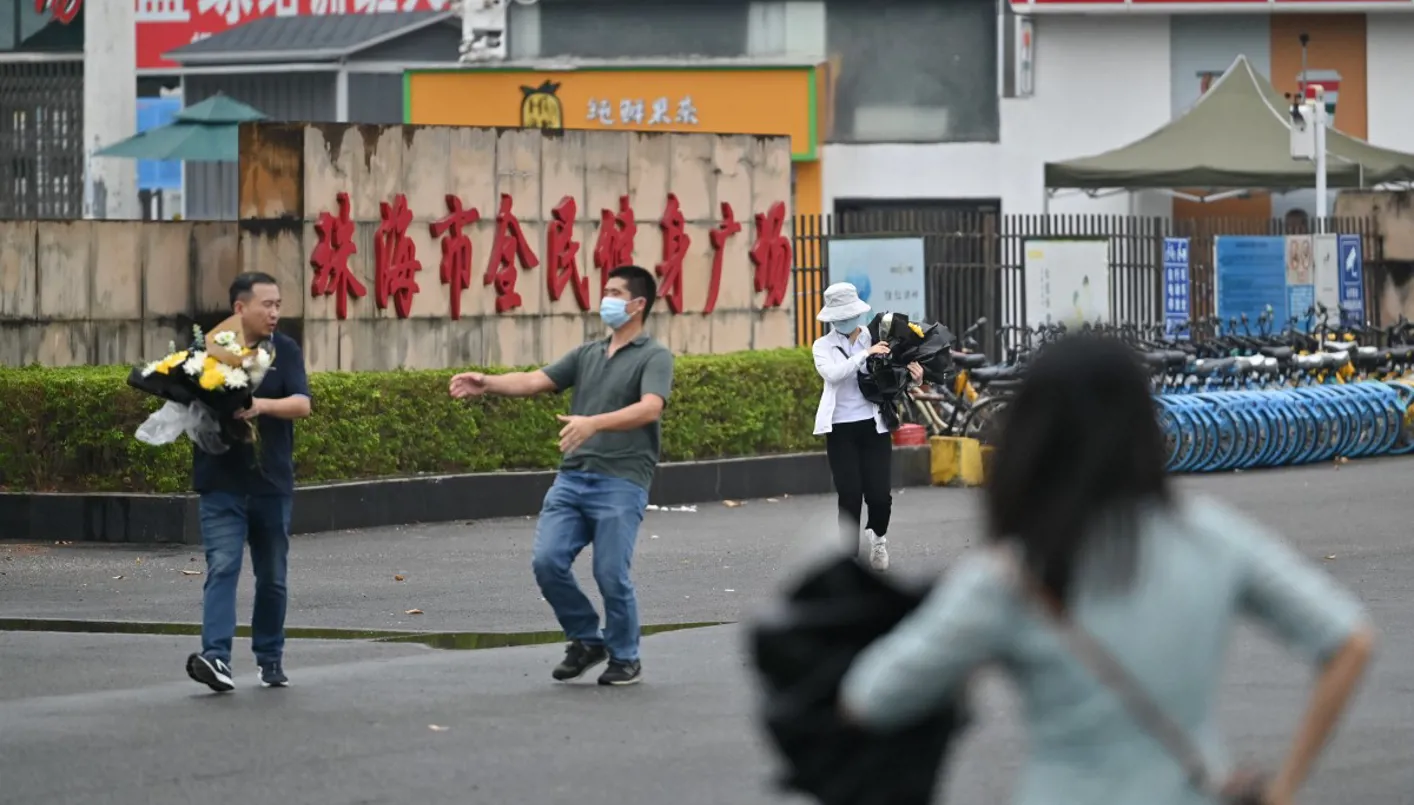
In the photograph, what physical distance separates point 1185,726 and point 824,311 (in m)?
10.7

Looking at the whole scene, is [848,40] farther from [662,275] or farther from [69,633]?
[69,633]

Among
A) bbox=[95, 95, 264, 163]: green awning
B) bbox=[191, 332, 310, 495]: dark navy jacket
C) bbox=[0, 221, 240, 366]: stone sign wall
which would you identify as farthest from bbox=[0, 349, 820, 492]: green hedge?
bbox=[95, 95, 264, 163]: green awning

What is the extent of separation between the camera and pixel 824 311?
14.3 meters

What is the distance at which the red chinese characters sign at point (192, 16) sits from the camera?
142 ft

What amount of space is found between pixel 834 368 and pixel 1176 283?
1256 cm

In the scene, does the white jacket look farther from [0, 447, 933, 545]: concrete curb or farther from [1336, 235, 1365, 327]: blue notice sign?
[1336, 235, 1365, 327]: blue notice sign

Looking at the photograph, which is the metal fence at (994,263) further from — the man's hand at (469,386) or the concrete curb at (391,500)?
the man's hand at (469,386)

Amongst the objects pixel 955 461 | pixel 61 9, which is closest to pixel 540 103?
pixel 61 9

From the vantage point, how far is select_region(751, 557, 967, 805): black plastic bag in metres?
3.83

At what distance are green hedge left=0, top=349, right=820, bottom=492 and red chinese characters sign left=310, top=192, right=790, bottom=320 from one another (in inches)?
31.1

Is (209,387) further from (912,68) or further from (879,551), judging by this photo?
(912,68)

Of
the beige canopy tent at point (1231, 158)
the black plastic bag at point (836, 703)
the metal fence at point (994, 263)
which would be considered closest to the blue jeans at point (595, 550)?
the black plastic bag at point (836, 703)

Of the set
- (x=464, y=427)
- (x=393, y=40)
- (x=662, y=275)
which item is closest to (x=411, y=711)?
(x=464, y=427)

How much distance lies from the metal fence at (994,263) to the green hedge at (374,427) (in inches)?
133
